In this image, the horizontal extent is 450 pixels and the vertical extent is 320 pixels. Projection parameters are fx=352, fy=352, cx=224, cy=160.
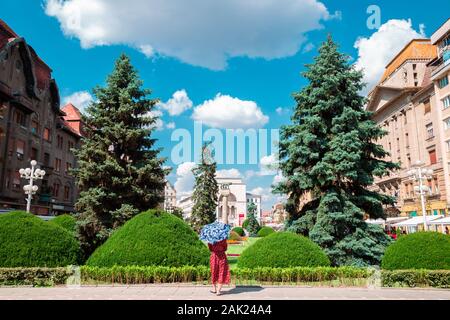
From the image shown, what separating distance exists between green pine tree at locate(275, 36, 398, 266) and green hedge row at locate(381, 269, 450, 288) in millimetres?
3945

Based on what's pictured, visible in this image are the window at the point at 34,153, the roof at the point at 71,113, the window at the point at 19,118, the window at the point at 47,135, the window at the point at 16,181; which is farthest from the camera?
the roof at the point at 71,113

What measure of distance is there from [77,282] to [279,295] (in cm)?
587

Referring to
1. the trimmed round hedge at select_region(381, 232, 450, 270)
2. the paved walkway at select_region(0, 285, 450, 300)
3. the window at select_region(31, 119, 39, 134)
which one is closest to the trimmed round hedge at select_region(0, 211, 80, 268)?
the paved walkway at select_region(0, 285, 450, 300)

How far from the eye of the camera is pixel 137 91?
18.6 metres

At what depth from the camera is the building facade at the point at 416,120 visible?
1596 inches

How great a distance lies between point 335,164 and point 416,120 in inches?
1511

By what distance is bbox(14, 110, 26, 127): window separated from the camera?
34025 millimetres

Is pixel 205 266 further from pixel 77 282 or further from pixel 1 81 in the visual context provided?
pixel 1 81

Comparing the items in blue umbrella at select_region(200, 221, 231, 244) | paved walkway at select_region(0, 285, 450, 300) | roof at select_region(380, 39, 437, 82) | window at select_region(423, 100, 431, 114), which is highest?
roof at select_region(380, 39, 437, 82)

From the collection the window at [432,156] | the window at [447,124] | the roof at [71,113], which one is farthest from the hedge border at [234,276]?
the roof at [71,113]

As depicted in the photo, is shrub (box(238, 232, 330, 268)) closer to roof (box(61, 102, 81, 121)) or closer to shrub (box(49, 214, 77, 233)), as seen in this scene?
shrub (box(49, 214, 77, 233))


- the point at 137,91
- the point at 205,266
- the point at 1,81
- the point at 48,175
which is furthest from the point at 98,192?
the point at 48,175

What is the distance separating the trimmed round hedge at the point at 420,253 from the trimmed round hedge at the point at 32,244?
34.3ft

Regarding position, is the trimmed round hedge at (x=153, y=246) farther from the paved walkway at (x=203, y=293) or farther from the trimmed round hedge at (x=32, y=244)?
the paved walkway at (x=203, y=293)
